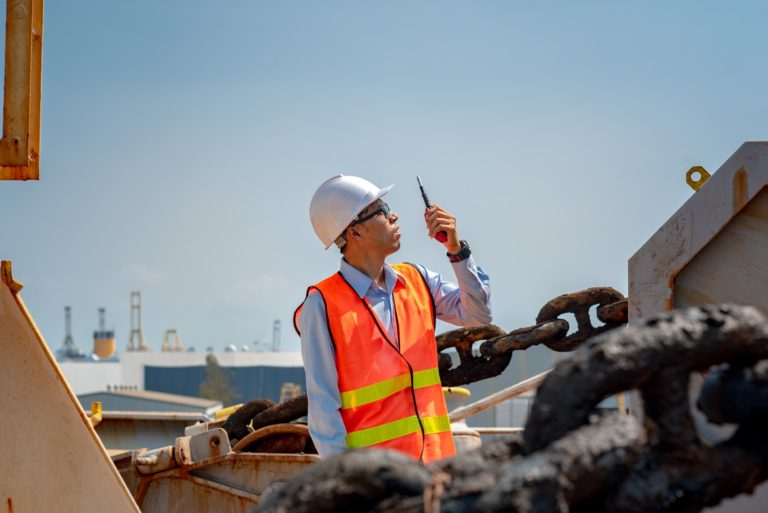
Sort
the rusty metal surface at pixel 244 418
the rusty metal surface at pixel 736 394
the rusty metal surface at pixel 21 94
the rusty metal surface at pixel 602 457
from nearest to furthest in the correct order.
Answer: the rusty metal surface at pixel 602 457
the rusty metal surface at pixel 736 394
the rusty metal surface at pixel 21 94
the rusty metal surface at pixel 244 418

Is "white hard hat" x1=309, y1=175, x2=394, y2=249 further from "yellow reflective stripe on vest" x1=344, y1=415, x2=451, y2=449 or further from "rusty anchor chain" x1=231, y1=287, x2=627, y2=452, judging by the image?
"rusty anchor chain" x1=231, y1=287, x2=627, y2=452

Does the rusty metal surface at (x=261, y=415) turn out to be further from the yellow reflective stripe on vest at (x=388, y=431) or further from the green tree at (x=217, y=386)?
the green tree at (x=217, y=386)

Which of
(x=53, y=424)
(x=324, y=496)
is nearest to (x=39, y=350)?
(x=53, y=424)

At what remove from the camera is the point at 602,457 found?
1.54m

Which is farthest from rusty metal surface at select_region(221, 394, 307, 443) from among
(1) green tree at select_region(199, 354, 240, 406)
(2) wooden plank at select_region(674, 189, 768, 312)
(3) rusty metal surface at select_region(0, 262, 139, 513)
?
(1) green tree at select_region(199, 354, 240, 406)

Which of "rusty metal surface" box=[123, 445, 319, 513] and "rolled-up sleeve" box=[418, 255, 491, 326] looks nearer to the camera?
"rolled-up sleeve" box=[418, 255, 491, 326]

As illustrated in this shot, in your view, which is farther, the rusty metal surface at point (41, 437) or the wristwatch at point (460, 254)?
the wristwatch at point (460, 254)

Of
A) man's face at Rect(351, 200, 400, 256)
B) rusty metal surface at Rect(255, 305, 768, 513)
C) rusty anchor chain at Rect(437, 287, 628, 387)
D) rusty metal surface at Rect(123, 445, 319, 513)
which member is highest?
man's face at Rect(351, 200, 400, 256)

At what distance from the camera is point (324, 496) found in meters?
1.55

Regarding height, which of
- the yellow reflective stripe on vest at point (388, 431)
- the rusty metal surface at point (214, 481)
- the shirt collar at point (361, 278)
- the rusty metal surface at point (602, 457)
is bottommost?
the rusty metal surface at point (214, 481)

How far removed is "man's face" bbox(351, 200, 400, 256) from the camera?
4.59 m

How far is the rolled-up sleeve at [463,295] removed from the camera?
15.4ft

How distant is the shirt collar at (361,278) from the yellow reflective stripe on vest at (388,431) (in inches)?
20.4

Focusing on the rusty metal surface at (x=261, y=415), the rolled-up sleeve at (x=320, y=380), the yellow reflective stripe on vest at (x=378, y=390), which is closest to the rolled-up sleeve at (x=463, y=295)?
the yellow reflective stripe on vest at (x=378, y=390)
